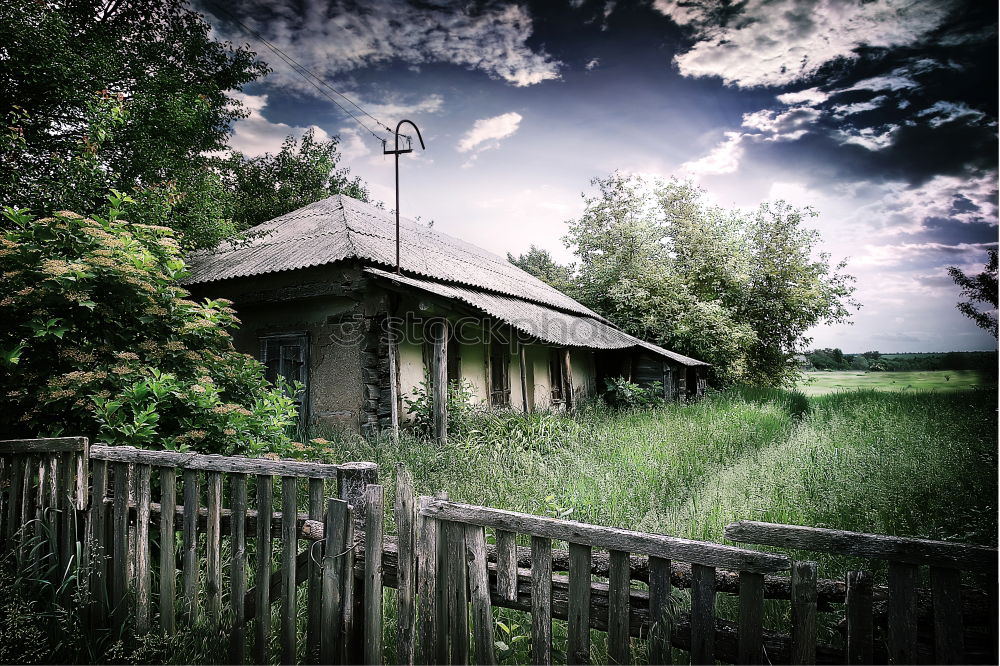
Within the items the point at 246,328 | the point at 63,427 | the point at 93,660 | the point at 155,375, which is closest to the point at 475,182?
the point at 155,375

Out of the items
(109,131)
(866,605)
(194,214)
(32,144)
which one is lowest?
(866,605)

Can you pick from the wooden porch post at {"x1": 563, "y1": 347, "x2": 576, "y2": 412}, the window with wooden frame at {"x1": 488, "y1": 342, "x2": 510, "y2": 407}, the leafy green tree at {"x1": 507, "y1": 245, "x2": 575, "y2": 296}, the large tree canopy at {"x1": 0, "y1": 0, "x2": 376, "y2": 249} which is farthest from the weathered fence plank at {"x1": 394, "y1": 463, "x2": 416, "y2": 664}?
the leafy green tree at {"x1": 507, "y1": 245, "x2": 575, "y2": 296}

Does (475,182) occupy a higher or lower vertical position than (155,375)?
higher

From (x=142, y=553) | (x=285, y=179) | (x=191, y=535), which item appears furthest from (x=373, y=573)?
(x=285, y=179)

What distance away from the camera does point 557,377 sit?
13.5m

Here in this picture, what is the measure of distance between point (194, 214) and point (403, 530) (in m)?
7.20

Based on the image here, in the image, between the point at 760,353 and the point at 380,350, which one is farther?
the point at 760,353

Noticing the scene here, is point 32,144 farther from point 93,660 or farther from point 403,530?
point 403,530

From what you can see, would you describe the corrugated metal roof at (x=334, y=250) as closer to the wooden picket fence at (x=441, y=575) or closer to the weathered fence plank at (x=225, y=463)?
the weathered fence plank at (x=225, y=463)

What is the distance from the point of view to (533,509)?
Answer: 430 centimetres

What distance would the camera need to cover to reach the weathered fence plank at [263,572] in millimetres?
2332

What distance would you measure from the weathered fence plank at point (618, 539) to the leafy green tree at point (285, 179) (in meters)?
6.17

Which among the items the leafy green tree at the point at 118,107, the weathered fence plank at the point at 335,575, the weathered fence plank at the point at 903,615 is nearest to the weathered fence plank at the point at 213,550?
the weathered fence plank at the point at 335,575

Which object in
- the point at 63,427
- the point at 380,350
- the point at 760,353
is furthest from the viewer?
the point at 760,353
